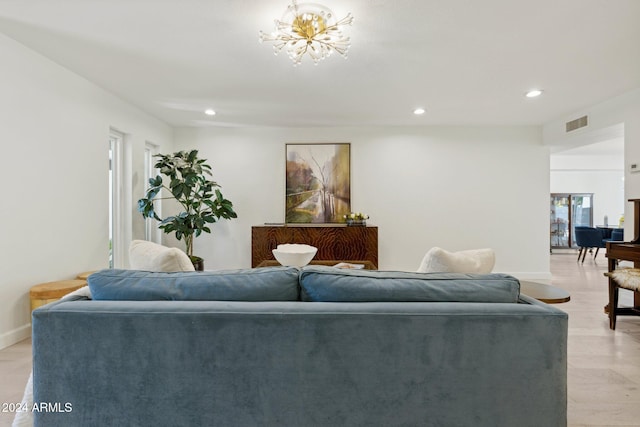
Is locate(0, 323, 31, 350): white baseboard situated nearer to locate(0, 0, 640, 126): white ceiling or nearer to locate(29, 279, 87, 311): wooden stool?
locate(29, 279, 87, 311): wooden stool

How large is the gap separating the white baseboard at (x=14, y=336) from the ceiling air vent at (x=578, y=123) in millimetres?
6558

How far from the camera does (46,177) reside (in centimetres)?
321

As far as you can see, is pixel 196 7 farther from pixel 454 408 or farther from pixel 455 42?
pixel 454 408

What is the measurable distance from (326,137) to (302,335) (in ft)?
15.7

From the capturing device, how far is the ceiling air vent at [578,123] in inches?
188

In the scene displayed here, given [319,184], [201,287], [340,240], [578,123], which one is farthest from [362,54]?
[578,123]

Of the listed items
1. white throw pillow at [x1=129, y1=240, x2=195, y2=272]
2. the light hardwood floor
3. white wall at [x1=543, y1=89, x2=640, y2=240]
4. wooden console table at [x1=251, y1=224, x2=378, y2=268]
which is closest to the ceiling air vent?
white wall at [x1=543, y1=89, x2=640, y2=240]

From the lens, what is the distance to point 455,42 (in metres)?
2.84

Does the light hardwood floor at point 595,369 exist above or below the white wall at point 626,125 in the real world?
below

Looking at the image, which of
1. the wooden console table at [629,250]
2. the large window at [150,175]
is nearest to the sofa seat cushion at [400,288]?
the wooden console table at [629,250]

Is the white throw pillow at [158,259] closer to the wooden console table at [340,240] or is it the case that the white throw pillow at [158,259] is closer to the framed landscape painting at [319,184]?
the wooden console table at [340,240]

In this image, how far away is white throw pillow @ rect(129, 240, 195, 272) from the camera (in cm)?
190

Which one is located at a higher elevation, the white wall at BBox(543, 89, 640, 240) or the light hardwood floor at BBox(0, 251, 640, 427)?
the white wall at BBox(543, 89, 640, 240)

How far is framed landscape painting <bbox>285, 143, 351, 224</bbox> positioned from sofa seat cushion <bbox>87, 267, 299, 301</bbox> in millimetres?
4248
